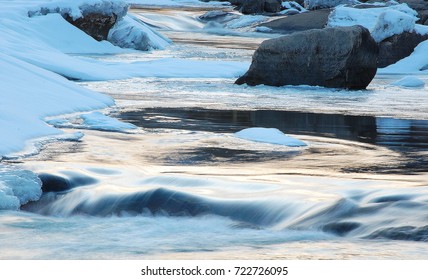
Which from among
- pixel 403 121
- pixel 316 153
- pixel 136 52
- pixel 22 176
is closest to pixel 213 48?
pixel 136 52

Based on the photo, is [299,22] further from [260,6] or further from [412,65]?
[412,65]

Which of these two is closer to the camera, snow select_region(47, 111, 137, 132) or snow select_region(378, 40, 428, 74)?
snow select_region(47, 111, 137, 132)

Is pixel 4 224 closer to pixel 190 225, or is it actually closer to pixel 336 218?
pixel 190 225

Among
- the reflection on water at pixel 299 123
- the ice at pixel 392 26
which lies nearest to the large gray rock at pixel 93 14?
the ice at pixel 392 26

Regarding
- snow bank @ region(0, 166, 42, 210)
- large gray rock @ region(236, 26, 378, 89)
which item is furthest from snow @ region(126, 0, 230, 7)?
snow bank @ region(0, 166, 42, 210)

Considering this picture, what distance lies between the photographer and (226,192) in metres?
7.16

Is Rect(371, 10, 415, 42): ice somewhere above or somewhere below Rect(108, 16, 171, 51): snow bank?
above

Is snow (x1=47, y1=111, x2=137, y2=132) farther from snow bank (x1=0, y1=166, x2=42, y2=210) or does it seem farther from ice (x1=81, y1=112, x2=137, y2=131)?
snow bank (x1=0, y1=166, x2=42, y2=210)

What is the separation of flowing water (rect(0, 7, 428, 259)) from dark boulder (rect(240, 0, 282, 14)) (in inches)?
1335

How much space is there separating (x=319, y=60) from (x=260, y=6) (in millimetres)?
30240

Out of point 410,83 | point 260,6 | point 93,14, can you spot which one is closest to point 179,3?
point 260,6

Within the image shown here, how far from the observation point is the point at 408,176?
25.4ft

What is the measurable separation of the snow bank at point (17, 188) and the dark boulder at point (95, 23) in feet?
50.4

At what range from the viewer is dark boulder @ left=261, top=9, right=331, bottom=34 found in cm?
3653
